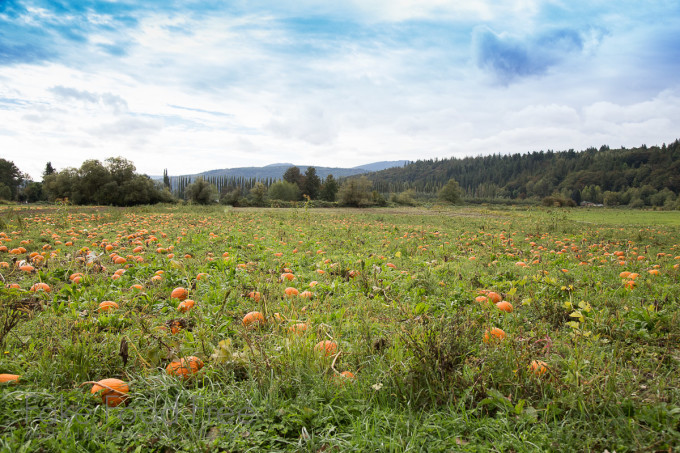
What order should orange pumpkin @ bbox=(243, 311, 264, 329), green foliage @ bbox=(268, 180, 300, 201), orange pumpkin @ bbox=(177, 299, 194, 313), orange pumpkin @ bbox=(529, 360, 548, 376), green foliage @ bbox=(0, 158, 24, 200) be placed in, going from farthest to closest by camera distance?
1. green foliage @ bbox=(268, 180, 300, 201)
2. green foliage @ bbox=(0, 158, 24, 200)
3. orange pumpkin @ bbox=(177, 299, 194, 313)
4. orange pumpkin @ bbox=(243, 311, 264, 329)
5. orange pumpkin @ bbox=(529, 360, 548, 376)

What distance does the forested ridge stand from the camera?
104 m

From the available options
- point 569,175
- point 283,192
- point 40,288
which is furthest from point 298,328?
point 569,175

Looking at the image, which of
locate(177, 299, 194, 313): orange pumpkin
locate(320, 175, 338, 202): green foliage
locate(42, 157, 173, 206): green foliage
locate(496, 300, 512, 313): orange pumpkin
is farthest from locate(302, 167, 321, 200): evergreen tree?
locate(496, 300, 512, 313): orange pumpkin

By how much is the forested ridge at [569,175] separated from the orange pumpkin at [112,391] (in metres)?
109

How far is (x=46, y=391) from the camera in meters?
2.05

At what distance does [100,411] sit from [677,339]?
4.73 metres

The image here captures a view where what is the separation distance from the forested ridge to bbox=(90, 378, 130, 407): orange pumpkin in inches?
4290

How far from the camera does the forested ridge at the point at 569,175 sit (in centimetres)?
10425

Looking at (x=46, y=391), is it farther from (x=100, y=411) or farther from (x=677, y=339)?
(x=677, y=339)

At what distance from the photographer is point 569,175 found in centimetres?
13088

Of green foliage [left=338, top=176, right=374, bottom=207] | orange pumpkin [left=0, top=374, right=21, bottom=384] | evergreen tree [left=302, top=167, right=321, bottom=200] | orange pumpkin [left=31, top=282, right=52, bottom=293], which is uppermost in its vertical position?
evergreen tree [left=302, top=167, right=321, bottom=200]

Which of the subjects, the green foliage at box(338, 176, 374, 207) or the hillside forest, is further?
the green foliage at box(338, 176, 374, 207)

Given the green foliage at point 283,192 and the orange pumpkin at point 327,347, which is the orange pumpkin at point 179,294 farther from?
the green foliage at point 283,192

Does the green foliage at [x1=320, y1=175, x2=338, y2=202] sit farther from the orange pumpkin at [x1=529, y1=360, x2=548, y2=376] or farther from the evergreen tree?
the orange pumpkin at [x1=529, y1=360, x2=548, y2=376]
